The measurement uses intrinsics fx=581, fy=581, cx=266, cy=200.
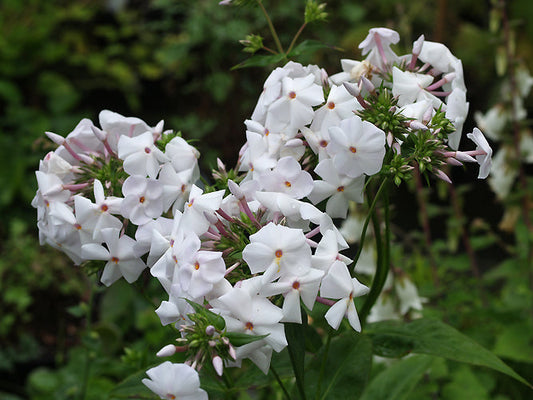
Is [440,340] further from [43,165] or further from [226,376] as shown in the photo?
[43,165]

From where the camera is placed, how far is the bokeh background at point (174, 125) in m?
1.68

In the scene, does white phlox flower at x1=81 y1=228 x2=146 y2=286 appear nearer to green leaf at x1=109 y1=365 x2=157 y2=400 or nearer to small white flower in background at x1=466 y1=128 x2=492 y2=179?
green leaf at x1=109 y1=365 x2=157 y2=400

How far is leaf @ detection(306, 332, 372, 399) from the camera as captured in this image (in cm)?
85

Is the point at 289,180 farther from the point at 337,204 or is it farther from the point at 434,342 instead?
the point at 434,342

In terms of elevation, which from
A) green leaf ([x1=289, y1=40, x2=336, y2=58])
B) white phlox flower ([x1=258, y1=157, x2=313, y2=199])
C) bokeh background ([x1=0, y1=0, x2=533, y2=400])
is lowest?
bokeh background ([x1=0, y1=0, x2=533, y2=400])

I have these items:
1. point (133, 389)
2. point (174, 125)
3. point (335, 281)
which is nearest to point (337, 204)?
point (335, 281)

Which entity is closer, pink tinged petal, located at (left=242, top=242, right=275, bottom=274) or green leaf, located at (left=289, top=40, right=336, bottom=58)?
pink tinged petal, located at (left=242, top=242, right=275, bottom=274)

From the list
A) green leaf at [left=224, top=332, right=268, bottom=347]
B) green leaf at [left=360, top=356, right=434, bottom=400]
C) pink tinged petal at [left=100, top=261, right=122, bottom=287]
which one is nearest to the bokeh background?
green leaf at [left=360, top=356, right=434, bottom=400]

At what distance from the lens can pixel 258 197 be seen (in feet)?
2.25

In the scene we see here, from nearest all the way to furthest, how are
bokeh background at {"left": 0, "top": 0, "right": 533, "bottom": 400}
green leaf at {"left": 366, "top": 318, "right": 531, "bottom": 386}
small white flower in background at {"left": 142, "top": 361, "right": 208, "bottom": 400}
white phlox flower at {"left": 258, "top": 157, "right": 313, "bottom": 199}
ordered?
small white flower in background at {"left": 142, "top": 361, "right": 208, "bottom": 400}
white phlox flower at {"left": 258, "top": 157, "right": 313, "bottom": 199}
green leaf at {"left": 366, "top": 318, "right": 531, "bottom": 386}
bokeh background at {"left": 0, "top": 0, "right": 533, "bottom": 400}

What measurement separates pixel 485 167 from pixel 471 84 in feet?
11.8

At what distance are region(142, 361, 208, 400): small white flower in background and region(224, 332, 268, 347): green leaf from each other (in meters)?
0.06

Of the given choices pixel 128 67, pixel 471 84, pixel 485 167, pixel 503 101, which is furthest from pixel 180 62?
pixel 485 167

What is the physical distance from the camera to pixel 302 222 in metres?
0.72
